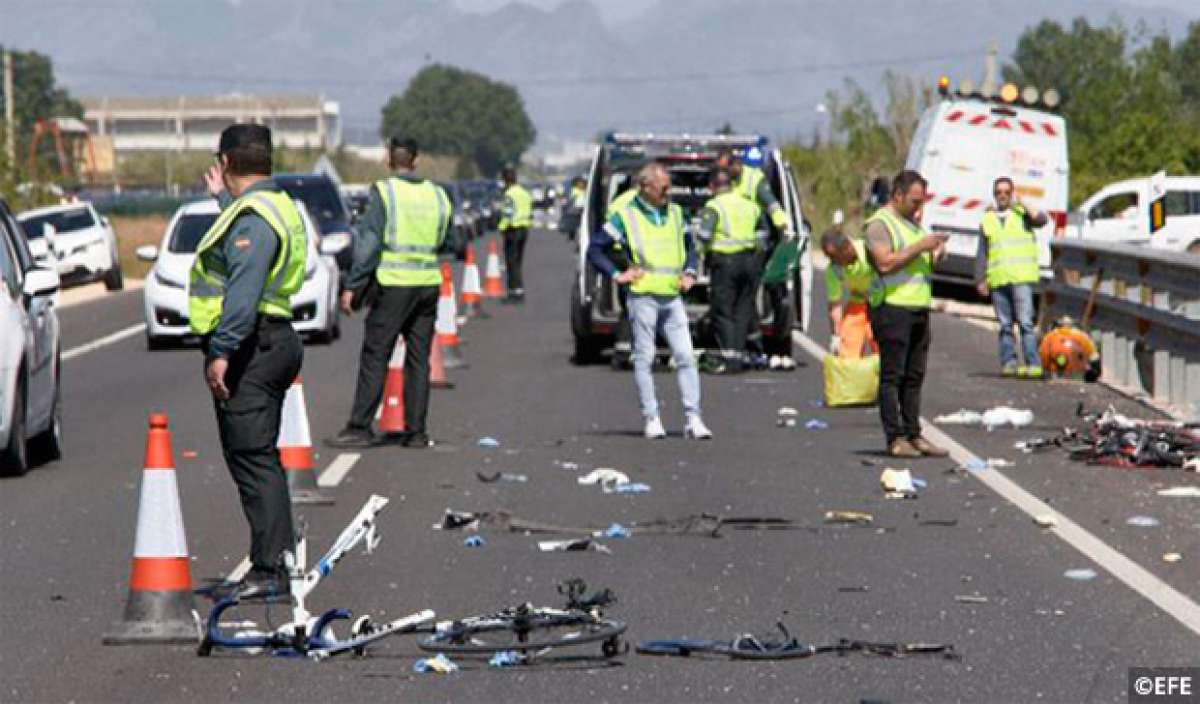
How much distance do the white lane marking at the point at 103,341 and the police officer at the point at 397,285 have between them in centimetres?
991

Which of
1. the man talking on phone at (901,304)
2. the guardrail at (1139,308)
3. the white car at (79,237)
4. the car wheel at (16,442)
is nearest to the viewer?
the car wheel at (16,442)

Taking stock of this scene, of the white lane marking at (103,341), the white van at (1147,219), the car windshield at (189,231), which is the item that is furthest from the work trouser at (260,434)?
the white van at (1147,219)

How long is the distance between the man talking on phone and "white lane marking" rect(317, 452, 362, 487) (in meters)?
3.29

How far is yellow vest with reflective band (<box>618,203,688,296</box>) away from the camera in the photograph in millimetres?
17562

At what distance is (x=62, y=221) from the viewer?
4184cm

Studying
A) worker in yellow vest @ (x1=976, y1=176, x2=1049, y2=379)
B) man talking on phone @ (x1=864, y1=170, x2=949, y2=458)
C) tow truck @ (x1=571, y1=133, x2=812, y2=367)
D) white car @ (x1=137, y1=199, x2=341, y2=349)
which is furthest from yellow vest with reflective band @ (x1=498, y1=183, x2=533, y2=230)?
man talking on phone @ (x1=864, y1=170, x2=949, y2=458)

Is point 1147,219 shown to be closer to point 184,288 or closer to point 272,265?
point 184,288

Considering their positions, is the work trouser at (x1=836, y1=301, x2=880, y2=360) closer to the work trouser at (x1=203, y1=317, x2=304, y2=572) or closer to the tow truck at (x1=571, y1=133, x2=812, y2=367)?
the tow truck at (x1=571, y1=133, x2=812, y2=367)

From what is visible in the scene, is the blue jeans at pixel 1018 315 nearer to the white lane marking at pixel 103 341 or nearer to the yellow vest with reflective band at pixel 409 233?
the yellow vest with reflective band at pixel 409 233

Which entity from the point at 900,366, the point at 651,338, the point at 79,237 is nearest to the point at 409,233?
the point at 651,338

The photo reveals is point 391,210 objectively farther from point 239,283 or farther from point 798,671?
point 798,671

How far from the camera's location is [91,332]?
31219 millimetres

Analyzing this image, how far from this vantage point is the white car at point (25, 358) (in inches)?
599

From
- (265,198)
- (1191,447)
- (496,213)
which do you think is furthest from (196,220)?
(496,213)
